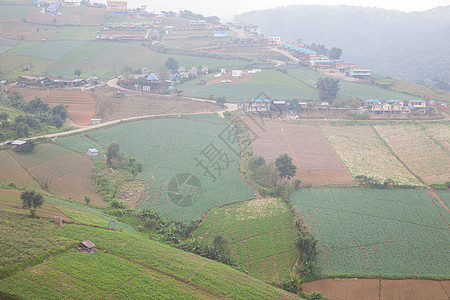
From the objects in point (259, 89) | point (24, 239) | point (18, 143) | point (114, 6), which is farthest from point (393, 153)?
point (114, 6)

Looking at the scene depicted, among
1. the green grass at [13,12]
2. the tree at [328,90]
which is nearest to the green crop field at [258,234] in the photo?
the tree at [328,90]

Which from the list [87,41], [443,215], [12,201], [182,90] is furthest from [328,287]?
[87,41]

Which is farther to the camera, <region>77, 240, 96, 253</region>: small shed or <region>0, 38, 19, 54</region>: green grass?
<region>0, 38, 19, 54</region>: green grass

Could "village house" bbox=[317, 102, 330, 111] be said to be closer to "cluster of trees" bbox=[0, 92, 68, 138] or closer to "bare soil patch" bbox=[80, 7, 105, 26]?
"cluster of trees" bbox=[0, 92, 68, 138]

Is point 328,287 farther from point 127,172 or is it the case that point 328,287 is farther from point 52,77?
point 52,77

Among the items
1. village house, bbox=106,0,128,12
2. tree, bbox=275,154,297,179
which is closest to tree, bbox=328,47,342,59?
Result: tree, bbox=275,154,297,179

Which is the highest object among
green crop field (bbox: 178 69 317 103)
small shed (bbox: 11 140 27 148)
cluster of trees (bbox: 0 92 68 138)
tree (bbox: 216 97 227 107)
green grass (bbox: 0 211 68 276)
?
green crop field (bbox: 178 69 317 103)

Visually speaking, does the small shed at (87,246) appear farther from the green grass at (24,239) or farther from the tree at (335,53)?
the tree at (335,53)
